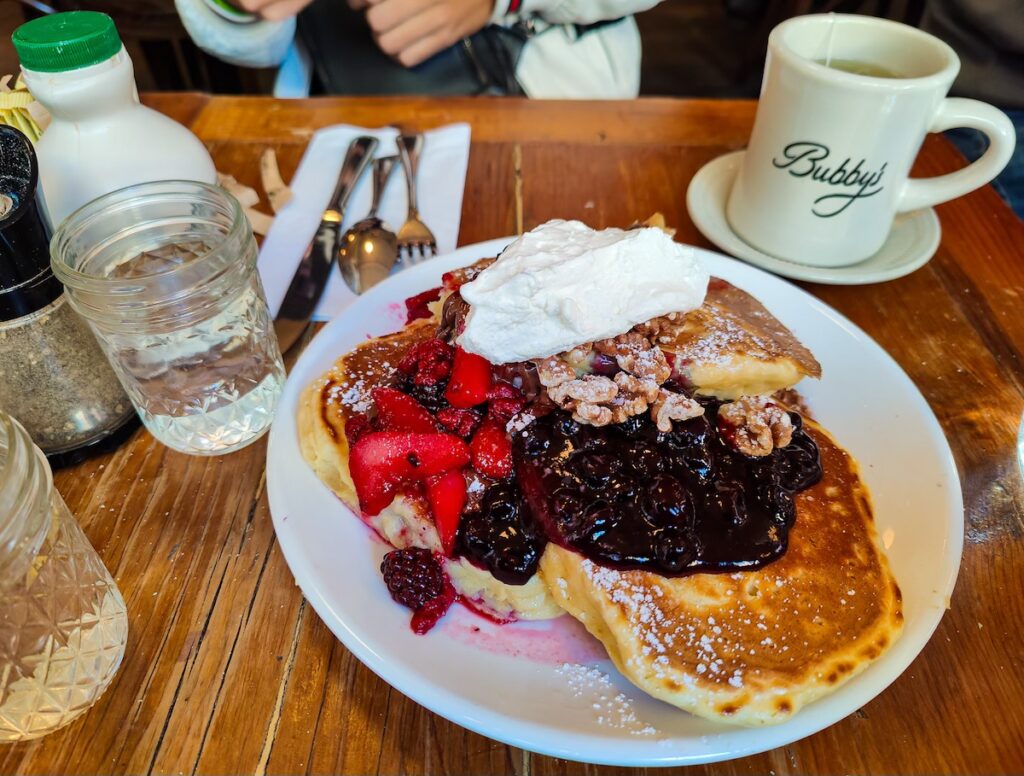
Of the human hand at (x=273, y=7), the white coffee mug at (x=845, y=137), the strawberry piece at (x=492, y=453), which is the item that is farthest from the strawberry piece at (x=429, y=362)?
the human hand at (x=273, y=7)

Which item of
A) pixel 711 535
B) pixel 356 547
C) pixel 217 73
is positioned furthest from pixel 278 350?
pixel 217 73

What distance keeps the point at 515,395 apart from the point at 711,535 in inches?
13.3

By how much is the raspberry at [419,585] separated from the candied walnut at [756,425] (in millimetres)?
444

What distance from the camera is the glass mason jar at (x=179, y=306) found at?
0.98m

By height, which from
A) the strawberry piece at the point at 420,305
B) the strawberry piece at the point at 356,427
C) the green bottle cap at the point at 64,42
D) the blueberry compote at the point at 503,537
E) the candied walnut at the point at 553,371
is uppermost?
the green bottle cap at the point at 64,42

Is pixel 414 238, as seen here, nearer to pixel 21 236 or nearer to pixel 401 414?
pixel 401 414

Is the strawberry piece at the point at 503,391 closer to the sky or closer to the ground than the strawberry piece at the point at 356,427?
closer to the sky

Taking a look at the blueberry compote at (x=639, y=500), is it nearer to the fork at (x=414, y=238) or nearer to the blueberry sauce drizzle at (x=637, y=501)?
the blueberry sauce drizzle at (x=637, y=501)

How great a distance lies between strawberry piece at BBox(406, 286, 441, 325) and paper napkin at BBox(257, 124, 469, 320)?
21 centimetres

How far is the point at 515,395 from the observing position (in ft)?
3.43

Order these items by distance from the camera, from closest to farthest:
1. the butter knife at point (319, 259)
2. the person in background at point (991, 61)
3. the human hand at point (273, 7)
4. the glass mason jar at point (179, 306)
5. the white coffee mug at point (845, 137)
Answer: the glass mason jar at point (179, 306) → the white coffee mug at point (845, 137) → the butter knife at point (319, 259) → the human hand at point (273, 7) → the person in background at point (991, 61)

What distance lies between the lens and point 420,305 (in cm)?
128

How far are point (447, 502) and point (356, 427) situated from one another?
0.19m

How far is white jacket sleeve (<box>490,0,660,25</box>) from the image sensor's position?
199cm
